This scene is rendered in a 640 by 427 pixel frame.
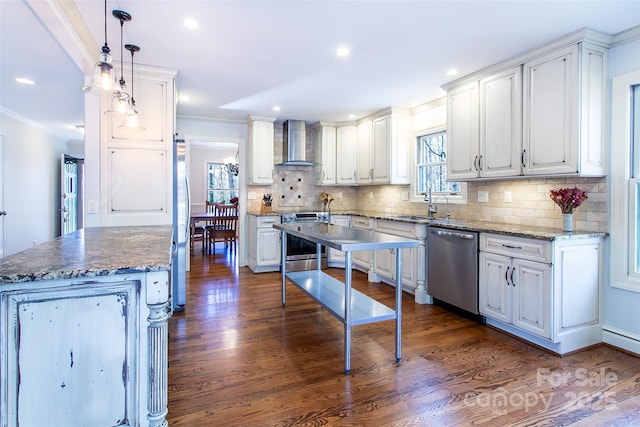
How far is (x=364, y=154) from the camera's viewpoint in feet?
18.2

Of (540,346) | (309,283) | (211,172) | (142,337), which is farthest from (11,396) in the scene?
(211,172)

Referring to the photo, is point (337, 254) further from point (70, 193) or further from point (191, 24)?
point (70, 193)

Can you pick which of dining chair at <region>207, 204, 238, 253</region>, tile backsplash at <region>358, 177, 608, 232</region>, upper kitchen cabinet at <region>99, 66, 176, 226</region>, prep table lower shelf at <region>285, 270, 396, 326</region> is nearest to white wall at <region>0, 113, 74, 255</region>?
dining chair at <region>207, 204, 238, 253</region>

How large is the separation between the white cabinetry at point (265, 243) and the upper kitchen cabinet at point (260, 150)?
638mm

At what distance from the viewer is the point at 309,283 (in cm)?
331

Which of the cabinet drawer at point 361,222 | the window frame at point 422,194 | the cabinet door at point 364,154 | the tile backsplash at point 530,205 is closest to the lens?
the tile backsplash at point 530,205

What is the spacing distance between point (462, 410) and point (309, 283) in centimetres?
170

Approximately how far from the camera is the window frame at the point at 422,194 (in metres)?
4.12

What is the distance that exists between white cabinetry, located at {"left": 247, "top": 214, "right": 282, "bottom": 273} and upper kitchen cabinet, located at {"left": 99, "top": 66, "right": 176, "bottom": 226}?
1.92 metres

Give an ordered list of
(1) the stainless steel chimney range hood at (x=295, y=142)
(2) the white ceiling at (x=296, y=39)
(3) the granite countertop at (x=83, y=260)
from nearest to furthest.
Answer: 1. (3) the granite countertop at (x=83, y=260)
2. (2) the white ceiling at (x=296, y=39)
3. (1) the stainless steel chimney range hood at (x=295, y=142)

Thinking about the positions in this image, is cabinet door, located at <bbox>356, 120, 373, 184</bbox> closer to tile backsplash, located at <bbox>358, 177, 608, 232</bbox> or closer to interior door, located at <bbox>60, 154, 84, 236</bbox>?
tile backsplash, located at <bbox>358, 177, 608, 232</bbox>

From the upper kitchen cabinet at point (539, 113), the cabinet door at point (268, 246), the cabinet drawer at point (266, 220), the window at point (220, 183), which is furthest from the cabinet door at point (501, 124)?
the window at point (220, 183)

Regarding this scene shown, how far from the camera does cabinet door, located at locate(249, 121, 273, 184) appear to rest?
5457mm

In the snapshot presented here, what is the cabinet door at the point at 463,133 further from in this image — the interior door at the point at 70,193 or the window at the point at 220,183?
the interior door at the point at 70,193
